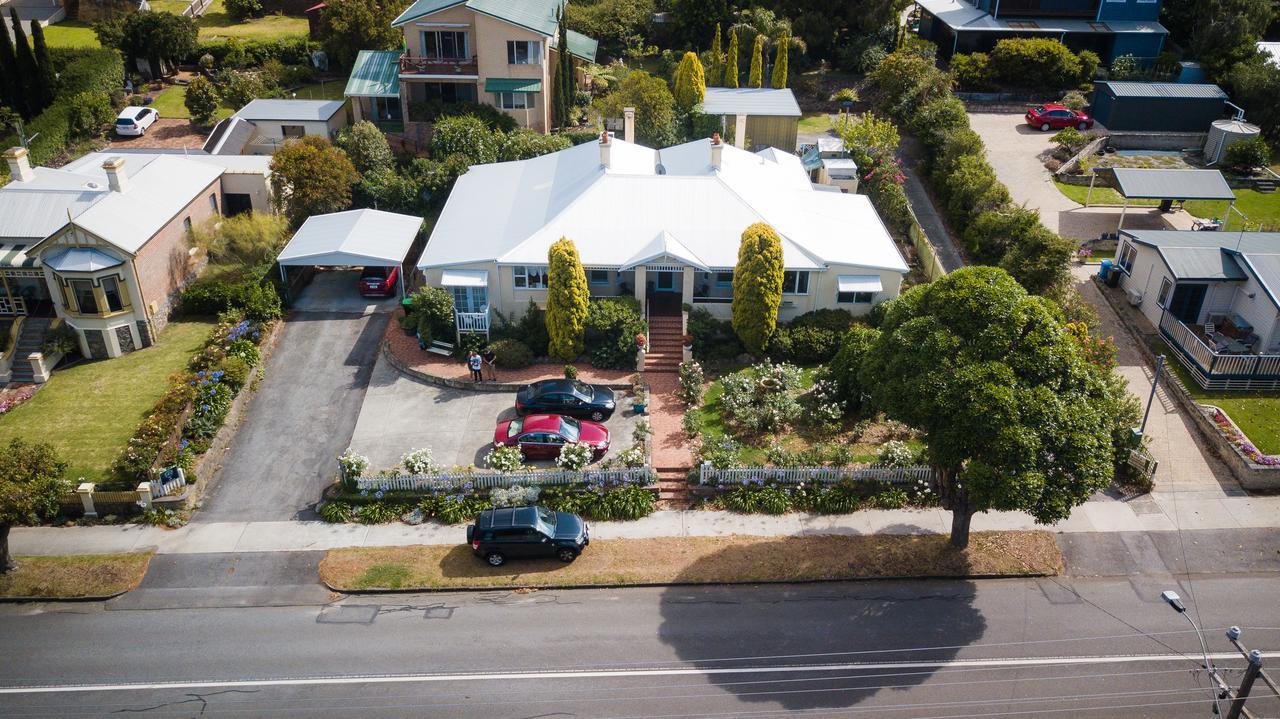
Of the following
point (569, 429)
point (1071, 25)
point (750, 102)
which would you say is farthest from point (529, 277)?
point (1071, 25)

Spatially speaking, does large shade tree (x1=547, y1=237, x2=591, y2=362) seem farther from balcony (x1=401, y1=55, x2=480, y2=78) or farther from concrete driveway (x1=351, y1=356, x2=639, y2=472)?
balcony (x1=401, y1=55, x2=480, y2=78)

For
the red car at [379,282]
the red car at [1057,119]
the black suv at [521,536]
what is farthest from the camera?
the red car at [1057,119]

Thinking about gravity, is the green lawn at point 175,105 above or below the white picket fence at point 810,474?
above

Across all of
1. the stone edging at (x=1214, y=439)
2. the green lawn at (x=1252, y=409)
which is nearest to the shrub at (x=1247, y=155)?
the stone edging at (x=1214, y=439)

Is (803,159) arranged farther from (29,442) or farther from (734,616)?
(29,442)

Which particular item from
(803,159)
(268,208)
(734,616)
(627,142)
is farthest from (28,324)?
(803,159)

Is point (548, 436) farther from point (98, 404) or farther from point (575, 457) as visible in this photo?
point (98, 404)

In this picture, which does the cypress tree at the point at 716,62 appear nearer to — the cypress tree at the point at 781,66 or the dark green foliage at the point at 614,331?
the cypress tree at the point at 781,66
